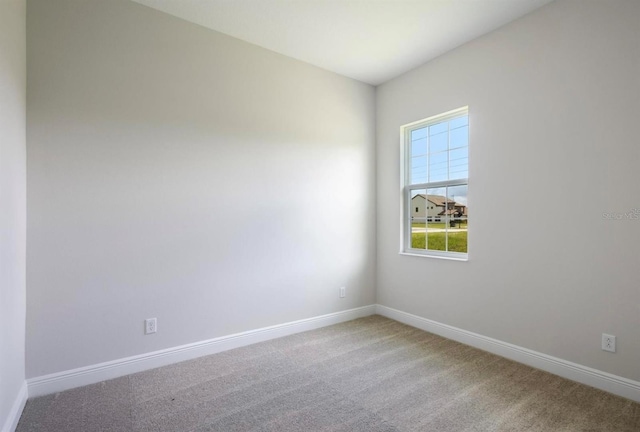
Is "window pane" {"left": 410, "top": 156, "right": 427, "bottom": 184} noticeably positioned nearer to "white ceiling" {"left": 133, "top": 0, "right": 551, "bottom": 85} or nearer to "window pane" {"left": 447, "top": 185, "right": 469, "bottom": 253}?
"window pane" {"left": 447, "top": 185, "right": 469, "bottom": 253}

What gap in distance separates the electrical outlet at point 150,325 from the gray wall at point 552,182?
2533mm

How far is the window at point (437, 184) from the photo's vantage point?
3105 millimetres

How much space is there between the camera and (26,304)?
2.07m

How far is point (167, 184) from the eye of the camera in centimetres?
256

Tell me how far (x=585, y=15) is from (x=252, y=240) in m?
3.05

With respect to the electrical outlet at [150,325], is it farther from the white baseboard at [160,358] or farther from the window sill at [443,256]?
the window sill at [443,256]

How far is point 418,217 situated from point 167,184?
98.8 inches

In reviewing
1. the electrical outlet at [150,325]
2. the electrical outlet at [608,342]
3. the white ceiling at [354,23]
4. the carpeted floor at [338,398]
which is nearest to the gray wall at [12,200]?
the carpeted floor at [338,398]

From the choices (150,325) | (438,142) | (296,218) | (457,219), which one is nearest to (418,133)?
(438,142)

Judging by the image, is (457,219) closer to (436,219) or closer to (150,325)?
(436,219)

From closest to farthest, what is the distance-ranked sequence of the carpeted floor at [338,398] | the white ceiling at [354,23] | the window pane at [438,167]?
the carpeted floor at [338,398], the white ceiling at [354,23], the window pane at [438,167]

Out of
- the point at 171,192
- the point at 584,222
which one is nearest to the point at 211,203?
the point at 171,192

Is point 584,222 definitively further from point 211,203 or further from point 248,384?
point 211,203

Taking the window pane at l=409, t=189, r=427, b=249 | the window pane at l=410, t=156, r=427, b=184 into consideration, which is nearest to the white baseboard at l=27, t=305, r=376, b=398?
the window pane at l=409, t=189, r=427, b=249
